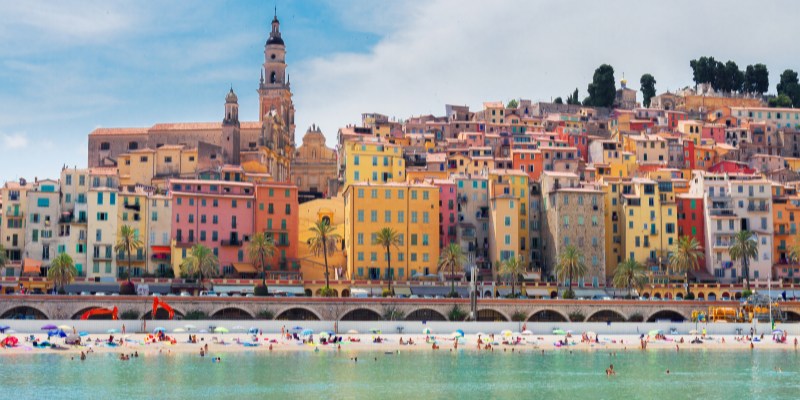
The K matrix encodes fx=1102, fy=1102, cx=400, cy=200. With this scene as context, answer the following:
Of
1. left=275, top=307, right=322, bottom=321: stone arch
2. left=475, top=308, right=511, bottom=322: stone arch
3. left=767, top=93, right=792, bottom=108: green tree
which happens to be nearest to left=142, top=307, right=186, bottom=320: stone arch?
left=275, top=307, right=322, bottom=321: stone arch

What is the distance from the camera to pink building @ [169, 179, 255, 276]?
113250mm

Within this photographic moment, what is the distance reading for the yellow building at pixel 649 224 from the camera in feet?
386

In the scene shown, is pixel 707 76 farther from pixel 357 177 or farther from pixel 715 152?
pixel 357 177

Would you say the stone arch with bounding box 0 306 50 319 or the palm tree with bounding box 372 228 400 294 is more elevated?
the palm tree with bounding box 372 228 400 294

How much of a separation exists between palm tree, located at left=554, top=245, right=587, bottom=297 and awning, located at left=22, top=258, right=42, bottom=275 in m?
51.0

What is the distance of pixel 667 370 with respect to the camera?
7788 centimetres

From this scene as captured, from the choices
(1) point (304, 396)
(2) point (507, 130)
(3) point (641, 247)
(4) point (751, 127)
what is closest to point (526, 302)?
(3) point (641, 247)

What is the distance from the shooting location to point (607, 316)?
341 feet

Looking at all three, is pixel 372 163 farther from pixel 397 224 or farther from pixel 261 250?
pixel 261 250

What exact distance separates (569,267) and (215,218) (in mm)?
36709

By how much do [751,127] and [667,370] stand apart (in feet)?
313

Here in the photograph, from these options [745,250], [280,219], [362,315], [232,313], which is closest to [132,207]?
[280,219]

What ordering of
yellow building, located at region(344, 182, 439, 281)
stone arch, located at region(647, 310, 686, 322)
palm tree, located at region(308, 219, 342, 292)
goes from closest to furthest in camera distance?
stone arch, located at region(647, 310, 686, 322)
palm tree, located at region(308, 219, 342, 292)
yellow building, located at region(344, 182, 439, 281)

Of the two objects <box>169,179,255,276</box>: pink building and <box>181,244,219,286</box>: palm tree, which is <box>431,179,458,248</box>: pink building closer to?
<box>169,179,255,276</box>: pink building
